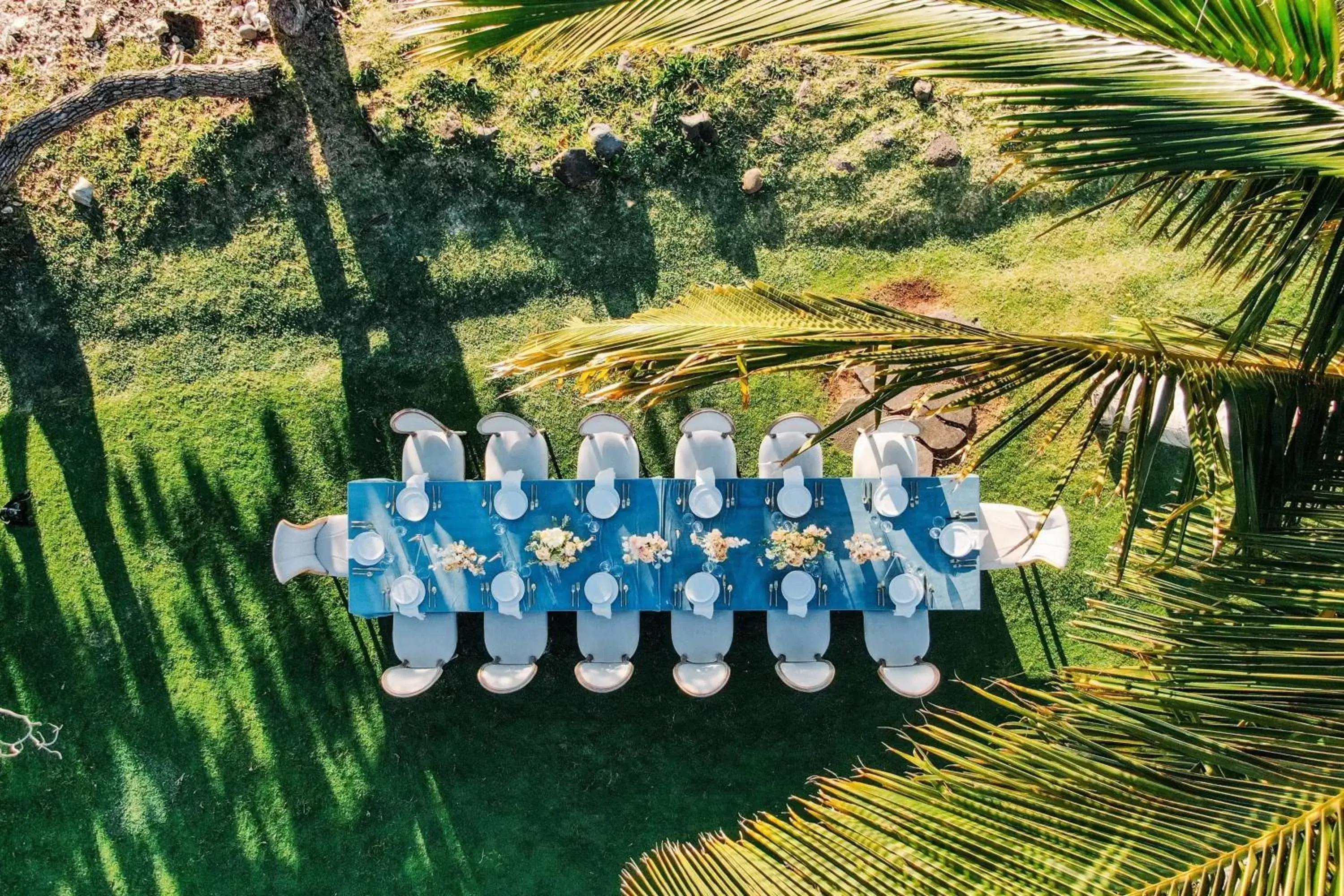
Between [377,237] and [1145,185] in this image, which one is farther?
[377,237]

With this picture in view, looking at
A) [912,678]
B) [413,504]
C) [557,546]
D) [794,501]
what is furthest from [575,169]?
[912,678]

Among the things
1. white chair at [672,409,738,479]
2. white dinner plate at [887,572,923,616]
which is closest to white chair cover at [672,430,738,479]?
white chair at [672,409,738,479]

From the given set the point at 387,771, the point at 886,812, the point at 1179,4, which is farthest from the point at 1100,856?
the point at 387,771

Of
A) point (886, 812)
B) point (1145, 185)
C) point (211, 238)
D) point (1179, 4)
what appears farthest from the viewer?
point (211, 238)

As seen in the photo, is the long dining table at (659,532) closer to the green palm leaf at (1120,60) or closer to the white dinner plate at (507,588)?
the white dinner plate at (507,588)

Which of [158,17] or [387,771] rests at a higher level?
[158,17]

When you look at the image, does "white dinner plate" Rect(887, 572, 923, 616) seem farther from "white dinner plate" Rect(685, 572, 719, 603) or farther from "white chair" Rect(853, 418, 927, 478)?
"white dinner plate" Rect(685, 572, 719, 603)

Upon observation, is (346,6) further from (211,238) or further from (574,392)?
(574,392)

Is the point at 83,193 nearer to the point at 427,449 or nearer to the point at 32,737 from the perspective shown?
the point at 427,449
